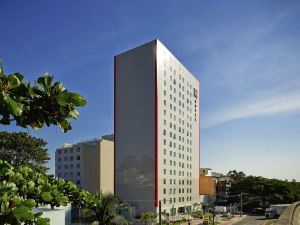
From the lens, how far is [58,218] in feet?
66.8

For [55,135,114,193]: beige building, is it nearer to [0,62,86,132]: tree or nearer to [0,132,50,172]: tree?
[0,132,50,172]: tree

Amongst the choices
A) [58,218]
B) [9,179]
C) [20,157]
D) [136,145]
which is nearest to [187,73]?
[136,145]

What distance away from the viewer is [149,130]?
68188 millimetres

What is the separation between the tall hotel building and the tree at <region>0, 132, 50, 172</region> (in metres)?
18.7

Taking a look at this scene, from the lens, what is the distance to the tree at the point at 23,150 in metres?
53.6

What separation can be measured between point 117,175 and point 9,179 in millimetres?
69200

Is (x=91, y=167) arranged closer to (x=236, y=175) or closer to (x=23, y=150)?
(x=23, y=150)

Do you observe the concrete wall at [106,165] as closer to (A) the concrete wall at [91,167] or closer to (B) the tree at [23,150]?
(A) the concrete wall at [91,167]

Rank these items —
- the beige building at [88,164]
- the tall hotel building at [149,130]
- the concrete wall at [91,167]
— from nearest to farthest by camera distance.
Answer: the tall hotel building at [149,130] → the concrete wall at [91,167] → the beige building at [88,164]

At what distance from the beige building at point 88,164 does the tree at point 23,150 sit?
26700 millimetres

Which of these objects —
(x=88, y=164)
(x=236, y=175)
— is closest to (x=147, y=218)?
(x=88, y=164)

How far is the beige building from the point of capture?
277ft

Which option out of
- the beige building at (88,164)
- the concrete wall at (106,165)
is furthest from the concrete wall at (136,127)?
the concrete wall at (106,165)

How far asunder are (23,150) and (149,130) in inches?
978
